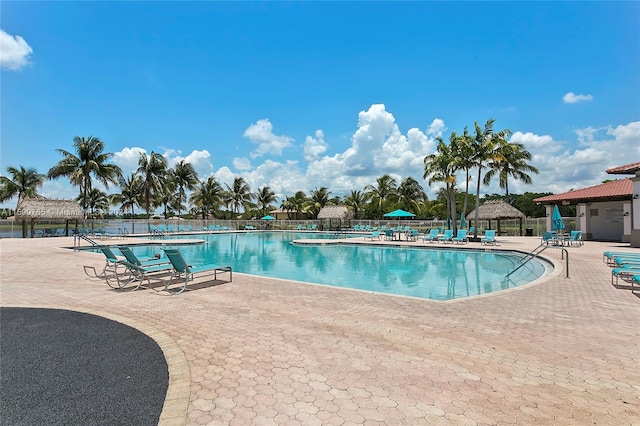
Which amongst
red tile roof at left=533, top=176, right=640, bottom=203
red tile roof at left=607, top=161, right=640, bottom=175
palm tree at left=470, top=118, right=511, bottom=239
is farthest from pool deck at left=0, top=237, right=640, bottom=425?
red tile roof at left=533, top=176, right=640, bottom=203

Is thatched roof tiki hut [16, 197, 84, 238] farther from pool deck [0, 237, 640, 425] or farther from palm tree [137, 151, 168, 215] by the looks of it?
pool deck [0, 237, 640, 425]

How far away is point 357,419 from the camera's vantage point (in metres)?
2.52

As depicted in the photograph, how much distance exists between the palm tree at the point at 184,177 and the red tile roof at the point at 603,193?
3795 cm

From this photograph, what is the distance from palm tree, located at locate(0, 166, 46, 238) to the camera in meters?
35.5

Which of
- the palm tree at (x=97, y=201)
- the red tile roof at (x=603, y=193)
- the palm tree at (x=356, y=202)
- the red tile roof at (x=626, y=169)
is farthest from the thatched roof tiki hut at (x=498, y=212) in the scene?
the palm tree at (x=97, y=201)

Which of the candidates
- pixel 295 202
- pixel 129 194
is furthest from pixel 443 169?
pixel 129 194

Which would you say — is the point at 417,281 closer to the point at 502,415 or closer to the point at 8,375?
the point at 502,415

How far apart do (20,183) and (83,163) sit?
32.1ft

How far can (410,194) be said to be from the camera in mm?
43188

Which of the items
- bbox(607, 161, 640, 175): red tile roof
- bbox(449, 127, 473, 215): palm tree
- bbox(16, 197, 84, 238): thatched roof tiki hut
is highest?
bbox(449, 127, 473, 215): palm tree

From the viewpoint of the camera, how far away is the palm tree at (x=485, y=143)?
21125 mm

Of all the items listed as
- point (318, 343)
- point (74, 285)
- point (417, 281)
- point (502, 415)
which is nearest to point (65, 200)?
point (74, 285)

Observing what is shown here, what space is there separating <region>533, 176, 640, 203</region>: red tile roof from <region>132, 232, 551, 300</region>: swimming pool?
9.69m

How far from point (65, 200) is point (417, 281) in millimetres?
32559
